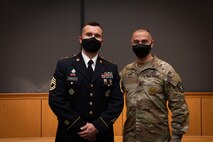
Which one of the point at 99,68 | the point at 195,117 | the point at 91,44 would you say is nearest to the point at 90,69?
the point at 99,68

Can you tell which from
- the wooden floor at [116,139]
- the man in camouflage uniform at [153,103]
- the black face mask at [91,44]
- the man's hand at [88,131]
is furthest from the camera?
the wooden floor at [116,139]

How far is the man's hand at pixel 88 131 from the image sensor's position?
2238 millimetres

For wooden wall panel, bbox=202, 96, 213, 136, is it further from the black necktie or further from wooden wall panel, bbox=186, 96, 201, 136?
the black necktie

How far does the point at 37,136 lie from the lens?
462 centimetres

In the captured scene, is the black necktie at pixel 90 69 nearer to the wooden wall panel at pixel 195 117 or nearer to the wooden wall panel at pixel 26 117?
the wooden wall panel at pixel 26 117

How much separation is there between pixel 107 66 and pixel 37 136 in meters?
2.55

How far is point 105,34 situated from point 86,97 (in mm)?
2556

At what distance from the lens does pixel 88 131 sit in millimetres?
2238

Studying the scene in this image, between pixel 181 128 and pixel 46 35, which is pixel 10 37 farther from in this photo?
pixel 181 128

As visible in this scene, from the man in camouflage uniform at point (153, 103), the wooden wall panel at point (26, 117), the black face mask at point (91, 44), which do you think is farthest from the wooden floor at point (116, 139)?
the black face mask at point (91, 44)

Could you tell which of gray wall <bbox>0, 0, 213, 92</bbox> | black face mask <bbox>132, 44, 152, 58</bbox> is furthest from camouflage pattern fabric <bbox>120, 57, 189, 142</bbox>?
gray wall <bbox>0, 0, 213, 92</bbox>

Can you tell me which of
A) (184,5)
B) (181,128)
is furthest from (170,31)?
(181,128)

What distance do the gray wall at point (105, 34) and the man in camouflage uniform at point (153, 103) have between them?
217 cm

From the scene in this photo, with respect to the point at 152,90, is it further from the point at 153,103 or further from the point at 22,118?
the point at 22,118
